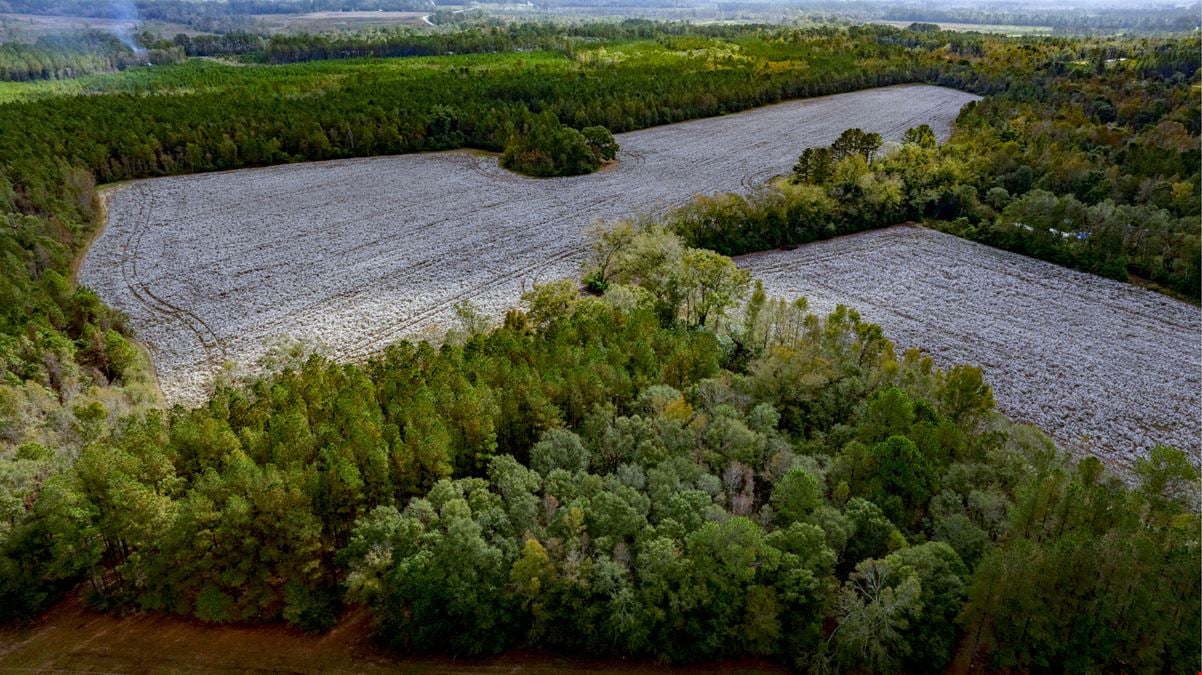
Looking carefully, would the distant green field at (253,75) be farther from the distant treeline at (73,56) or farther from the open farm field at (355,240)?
the open farm field at (355,240)

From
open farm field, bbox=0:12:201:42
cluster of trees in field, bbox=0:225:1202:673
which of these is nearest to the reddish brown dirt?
cluster of trees in field, bbox=0:225:1202:673

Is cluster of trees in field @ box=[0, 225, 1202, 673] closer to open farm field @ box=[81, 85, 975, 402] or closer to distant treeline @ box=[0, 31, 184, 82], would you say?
open farm field @ box=[81, 85, 975, 402]

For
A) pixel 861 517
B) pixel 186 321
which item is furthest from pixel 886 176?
pixel 186 321

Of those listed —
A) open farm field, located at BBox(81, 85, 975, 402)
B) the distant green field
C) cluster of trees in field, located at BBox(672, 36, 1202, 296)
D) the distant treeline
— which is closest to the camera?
open farm field, located at BBox(81, 85, 975, 402)

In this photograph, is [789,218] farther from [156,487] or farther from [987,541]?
[156,487]

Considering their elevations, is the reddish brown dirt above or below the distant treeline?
below

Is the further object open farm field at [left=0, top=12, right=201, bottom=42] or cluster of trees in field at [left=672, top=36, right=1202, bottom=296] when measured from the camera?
open farm field at [left=0, top=12, right=201, bottom=42]

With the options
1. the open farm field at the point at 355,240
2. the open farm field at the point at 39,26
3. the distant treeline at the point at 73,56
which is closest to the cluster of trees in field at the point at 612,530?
the open farm field at the point at 355,240
